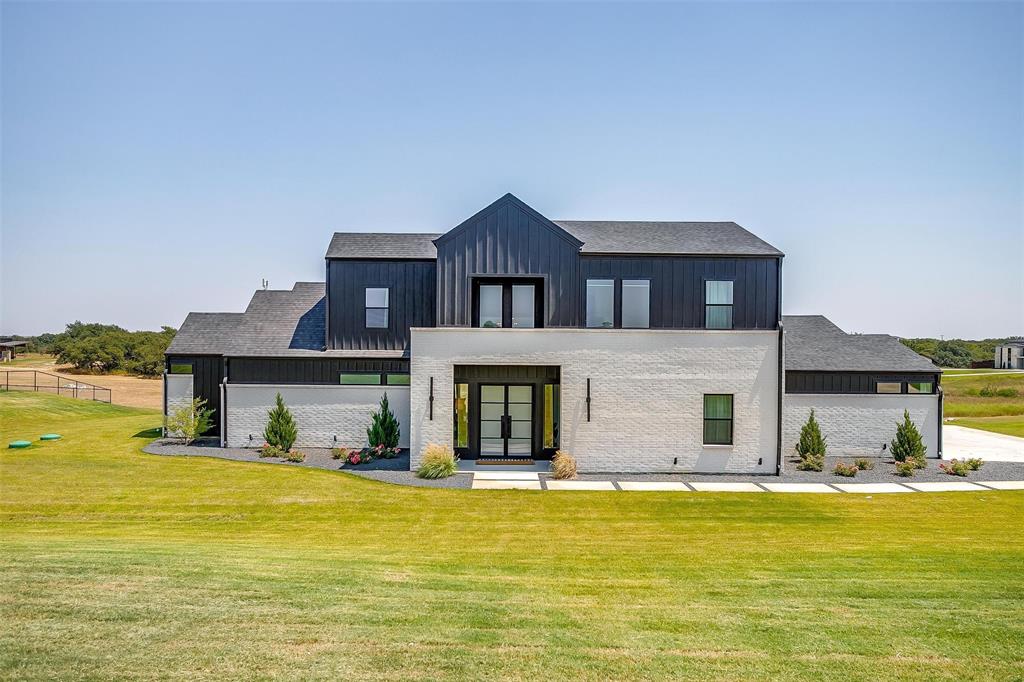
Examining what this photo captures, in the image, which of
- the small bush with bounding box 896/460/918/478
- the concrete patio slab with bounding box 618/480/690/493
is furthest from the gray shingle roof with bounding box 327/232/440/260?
the small bush with bounding box 896/460/918/478

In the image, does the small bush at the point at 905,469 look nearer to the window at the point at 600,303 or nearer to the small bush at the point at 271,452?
the window at the point at 600,303

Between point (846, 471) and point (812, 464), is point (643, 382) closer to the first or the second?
point (812, 464)

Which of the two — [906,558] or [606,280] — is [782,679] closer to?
[906,558]

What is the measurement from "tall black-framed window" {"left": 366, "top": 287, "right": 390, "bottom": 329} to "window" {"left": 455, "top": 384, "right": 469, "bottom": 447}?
14.4 ft

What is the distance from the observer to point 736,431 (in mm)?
18203

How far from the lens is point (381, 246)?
74.6 ft

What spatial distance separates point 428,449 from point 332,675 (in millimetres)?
12033

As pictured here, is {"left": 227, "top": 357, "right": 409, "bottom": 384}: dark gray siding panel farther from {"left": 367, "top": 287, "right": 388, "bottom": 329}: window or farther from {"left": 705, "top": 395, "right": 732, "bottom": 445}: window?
{"left": 705, "top": 395, "right": 732, "bottom": 445}: window

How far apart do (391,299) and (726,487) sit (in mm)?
12671

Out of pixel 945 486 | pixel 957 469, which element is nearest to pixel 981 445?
pixel 957 469

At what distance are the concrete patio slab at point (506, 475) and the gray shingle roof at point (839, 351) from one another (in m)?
9.85

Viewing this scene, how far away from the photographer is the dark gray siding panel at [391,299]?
21812 millimetres

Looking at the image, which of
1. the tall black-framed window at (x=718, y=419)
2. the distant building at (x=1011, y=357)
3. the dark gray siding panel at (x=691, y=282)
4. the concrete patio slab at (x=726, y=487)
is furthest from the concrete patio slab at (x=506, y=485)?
the distant building at (x=1011, y=357)

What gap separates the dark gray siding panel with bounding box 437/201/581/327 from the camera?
62.5 feet
